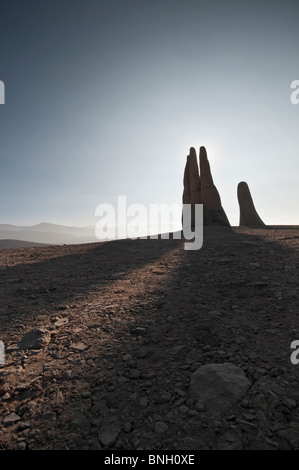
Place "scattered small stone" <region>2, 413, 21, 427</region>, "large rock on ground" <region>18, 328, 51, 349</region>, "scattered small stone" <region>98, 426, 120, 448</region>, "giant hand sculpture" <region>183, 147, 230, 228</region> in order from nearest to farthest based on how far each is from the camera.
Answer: "scattered small stone" <region>98, 426, 120, 448</region>, "scattered small stone" <region>2, 413, 21, 427</region>, "large rock on ground" <region>18, 328, 51, 349</region>, "giant hand sculpture" <region>183, 147, 230, 228</region>

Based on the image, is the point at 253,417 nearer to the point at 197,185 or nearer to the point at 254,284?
the point at 254,284

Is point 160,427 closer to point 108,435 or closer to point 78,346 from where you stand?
point 108,435

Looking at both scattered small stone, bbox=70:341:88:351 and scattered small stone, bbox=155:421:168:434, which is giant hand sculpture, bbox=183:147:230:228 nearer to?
scattered small stone, bbox=70:341:88:351

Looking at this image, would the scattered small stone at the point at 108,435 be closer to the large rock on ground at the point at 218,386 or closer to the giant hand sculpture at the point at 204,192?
the large rock on ground at the point at 218,386

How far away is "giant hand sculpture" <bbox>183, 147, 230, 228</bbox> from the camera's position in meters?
21.5

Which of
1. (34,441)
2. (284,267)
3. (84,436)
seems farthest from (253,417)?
(284,267)

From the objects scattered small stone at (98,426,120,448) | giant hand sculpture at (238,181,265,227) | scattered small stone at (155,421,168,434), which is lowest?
scattered small stone at (98,426,120,448)

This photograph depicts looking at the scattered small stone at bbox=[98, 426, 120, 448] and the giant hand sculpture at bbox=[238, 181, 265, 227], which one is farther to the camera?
the giant hand sculpture at bbox=[238, 181, 265, 227]

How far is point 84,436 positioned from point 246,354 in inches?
75.3

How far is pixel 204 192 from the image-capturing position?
22375 millimetres

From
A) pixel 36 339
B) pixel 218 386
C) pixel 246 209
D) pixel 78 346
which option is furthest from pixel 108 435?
pixel 246 209

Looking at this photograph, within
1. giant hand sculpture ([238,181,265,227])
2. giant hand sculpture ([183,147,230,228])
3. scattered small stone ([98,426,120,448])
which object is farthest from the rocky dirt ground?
giant hand sculpture ([238,181,265,227])

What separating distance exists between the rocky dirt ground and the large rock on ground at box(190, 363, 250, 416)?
0.05 meters

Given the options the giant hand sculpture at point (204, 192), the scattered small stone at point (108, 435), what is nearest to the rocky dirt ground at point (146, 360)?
the scattered small stone at point (108, 435)
